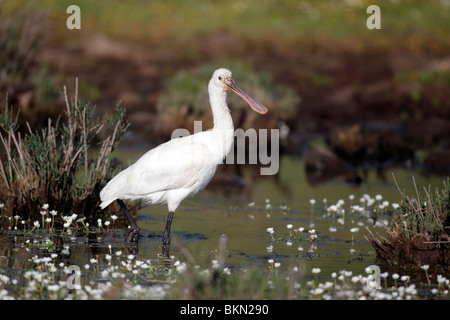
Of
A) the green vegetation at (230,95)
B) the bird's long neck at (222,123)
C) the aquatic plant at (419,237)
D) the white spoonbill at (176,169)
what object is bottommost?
the aquatic plant at (419,237)

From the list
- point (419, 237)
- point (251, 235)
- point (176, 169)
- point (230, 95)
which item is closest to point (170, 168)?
point (176, 169)

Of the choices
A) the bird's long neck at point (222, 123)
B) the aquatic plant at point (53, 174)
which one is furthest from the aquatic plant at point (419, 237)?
the aquatic plant at point (53, 174)

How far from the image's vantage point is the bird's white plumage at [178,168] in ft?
33.6

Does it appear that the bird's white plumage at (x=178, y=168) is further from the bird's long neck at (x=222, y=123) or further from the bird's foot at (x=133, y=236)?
the bird's foot at (x=133, y=236)

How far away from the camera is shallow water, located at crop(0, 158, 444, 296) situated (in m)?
9.59

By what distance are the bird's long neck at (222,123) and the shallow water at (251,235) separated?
4.12 ft

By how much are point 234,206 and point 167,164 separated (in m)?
→ 3.75

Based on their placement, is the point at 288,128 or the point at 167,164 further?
the point at 288,128

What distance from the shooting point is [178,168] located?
10.2 metres

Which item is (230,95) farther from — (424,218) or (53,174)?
(424,218)

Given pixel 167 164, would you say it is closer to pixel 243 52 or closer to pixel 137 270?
pixel 137 270

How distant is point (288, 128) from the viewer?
22.8 meters

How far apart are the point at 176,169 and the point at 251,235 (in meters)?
1.66
